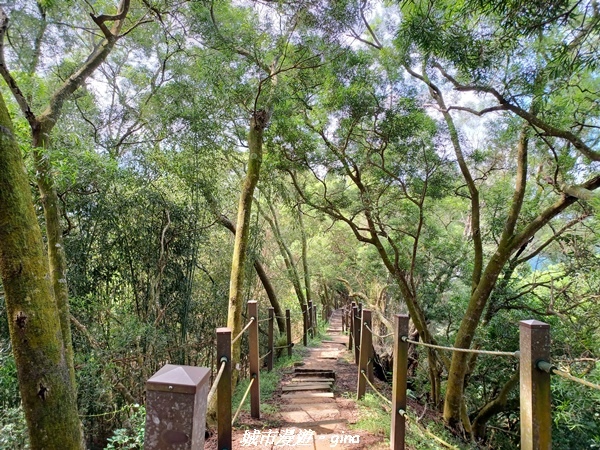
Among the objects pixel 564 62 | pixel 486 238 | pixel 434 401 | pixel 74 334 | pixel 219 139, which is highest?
pixel 219 139

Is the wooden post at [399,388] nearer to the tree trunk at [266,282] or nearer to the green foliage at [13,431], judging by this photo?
the green foliage at [13,431]

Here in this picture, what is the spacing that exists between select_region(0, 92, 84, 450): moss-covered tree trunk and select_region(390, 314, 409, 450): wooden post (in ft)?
6.81

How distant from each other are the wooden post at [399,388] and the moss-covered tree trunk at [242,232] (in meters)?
2.06

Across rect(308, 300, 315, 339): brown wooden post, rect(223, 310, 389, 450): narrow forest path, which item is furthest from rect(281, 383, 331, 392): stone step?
rect(308, 300, 315, 339): brown wooden post

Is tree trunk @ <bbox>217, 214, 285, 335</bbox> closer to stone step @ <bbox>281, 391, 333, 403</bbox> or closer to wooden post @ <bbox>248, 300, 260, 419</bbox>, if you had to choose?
stone step @ <bbox>281, 391, 333, 403</bbox>

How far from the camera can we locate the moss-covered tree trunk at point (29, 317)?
5.85ft

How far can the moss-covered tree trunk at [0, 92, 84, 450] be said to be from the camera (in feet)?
5.85

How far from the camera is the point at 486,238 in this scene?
18.3ft

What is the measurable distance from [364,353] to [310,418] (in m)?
0.90

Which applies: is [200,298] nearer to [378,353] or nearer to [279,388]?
[279,388]

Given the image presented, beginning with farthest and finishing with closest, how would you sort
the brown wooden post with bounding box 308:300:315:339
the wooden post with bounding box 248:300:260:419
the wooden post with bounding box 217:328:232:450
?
the brown wooden post with bounding box 308:300:315:339, the wooden post with bounding box 248:300:260:419, the wooden post with bounding box 217:328:232:450

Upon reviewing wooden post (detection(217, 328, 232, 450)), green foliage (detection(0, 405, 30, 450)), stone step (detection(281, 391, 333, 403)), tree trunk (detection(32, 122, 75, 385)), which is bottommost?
stone step (detection(281, 391, 333, 403))

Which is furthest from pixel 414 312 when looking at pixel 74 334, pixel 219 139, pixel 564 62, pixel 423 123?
pixel 74 334

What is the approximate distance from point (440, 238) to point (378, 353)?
2.89 m
